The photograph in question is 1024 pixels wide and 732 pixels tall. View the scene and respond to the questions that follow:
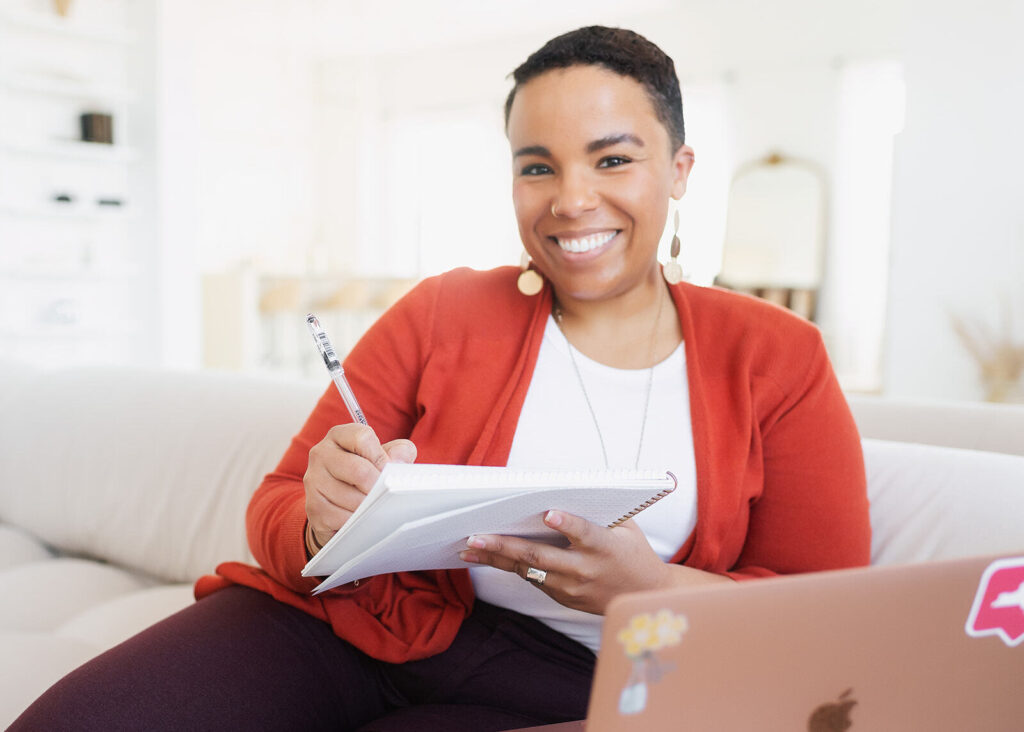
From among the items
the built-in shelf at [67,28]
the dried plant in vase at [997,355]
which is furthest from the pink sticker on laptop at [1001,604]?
the built-in shelf at [67,28]

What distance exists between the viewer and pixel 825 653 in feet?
1.71

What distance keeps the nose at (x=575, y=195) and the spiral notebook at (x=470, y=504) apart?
44cm

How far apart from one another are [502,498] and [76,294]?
15.3ft

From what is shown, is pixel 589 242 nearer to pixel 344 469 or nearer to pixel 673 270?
pixel 673 270

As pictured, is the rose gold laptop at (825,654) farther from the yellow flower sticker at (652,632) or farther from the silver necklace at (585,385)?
the silver necklace at (585,385)

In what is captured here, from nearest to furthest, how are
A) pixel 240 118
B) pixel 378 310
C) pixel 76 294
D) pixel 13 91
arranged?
pixel 13 91, pixel 76 294, pixel 378 310, pixel 240 118

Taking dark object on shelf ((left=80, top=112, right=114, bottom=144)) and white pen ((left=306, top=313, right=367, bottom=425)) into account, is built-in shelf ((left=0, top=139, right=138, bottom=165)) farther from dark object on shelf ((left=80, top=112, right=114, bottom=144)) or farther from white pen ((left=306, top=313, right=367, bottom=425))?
white pen ((left=306, top=313, right=367, bottom=425))

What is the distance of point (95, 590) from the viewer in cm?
172

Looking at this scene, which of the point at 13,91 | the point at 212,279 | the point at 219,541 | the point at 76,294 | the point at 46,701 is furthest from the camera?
the point at 212,279

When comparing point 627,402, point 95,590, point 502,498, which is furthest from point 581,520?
point 95,590

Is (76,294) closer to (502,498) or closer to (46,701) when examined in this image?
(46,701)

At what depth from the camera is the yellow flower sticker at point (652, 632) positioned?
1.49 ft

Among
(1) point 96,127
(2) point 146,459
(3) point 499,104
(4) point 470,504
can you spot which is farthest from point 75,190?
(4) point 470,504

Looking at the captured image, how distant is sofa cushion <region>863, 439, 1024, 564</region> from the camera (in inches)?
41.8
